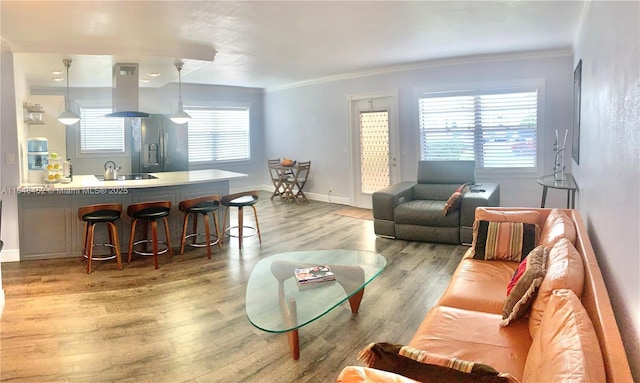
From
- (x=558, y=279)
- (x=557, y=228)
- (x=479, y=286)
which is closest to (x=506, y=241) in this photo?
(x=557, y=228)

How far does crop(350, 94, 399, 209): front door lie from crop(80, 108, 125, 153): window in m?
4.53

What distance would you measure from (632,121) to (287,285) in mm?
2160

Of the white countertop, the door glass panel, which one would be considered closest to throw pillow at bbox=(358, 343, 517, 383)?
the white countertop

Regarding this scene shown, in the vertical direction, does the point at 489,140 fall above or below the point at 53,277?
above

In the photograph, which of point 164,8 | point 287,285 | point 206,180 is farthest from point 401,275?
point 164,8

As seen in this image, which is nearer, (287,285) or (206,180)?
(287,285)

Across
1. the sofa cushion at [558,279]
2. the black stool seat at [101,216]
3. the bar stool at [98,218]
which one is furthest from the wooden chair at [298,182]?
the sofa cushion at [558,279]

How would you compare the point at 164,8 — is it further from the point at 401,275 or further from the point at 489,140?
the point at 489,140

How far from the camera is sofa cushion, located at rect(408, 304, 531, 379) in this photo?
1.86 m

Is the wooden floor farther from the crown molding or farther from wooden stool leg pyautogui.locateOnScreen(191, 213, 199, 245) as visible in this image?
the crown molding

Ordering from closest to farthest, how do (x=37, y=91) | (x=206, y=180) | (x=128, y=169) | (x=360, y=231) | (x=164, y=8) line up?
1. (x=164, y=8)
2. (x=206, y=180)
3. (x=360, y=231)
4. (x=37, y=91)
5. (x=128, y=169)

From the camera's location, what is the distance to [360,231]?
20.1 feet

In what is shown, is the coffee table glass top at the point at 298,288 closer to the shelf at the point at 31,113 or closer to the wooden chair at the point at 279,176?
the shelf at the point at 31,113

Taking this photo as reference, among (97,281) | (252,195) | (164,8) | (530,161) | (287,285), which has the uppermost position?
(164,8)
